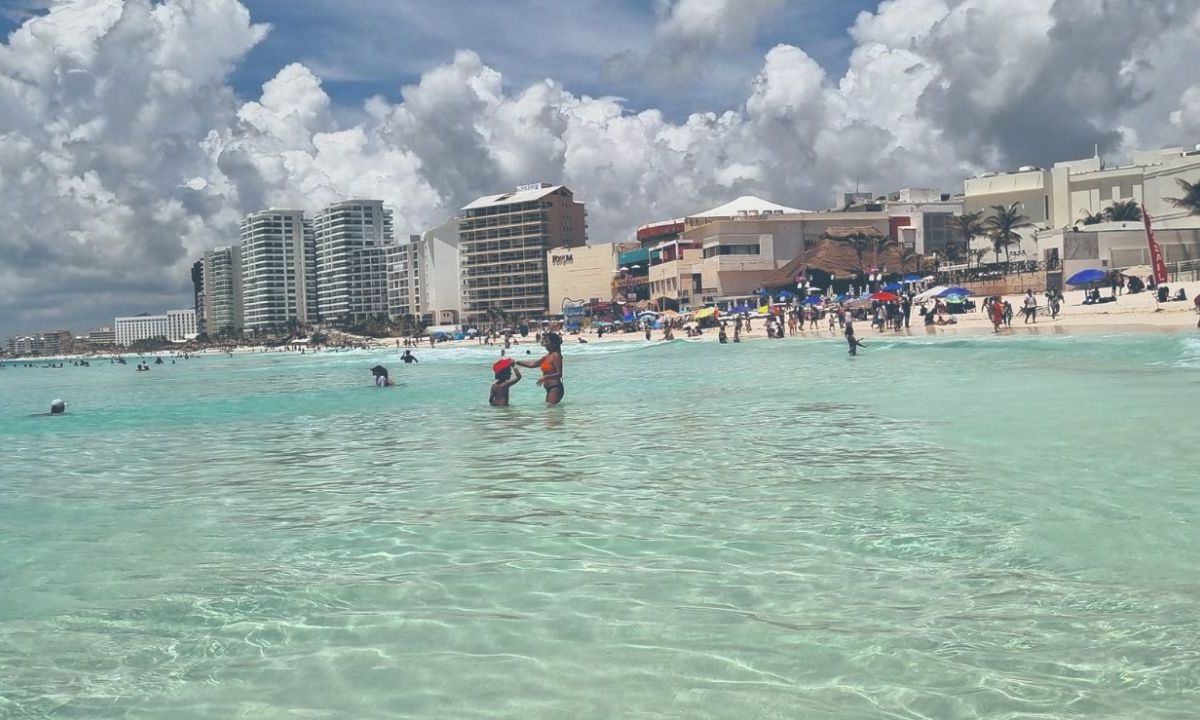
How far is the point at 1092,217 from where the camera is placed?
7569 cm

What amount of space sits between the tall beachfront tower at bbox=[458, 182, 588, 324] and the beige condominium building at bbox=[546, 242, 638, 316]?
25.1 feet

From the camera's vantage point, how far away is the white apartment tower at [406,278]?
16862cm

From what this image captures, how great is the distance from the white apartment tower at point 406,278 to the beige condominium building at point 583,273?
3810 cm

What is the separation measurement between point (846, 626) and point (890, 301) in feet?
179

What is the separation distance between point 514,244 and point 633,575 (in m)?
139

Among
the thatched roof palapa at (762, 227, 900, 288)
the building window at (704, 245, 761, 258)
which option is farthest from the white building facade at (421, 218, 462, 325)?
the thatched roof palapa at (762, 227, 900, 288)

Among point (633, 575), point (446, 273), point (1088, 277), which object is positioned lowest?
point (633, 575)

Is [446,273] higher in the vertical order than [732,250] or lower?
higher

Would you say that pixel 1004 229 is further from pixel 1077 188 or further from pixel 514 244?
pixel 514 244

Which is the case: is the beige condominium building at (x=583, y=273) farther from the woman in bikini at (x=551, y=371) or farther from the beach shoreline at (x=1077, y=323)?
the woman in bikini at (x=551, y=371)

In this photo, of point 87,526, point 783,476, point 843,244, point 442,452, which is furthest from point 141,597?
point 843,244

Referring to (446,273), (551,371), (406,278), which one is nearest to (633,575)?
(551,371)

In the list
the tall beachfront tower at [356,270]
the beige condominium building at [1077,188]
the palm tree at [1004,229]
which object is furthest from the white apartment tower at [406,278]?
Result: the palm tree at [1004,229]

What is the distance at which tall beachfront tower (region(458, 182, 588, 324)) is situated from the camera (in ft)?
465
